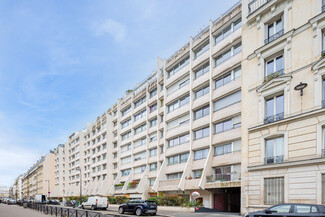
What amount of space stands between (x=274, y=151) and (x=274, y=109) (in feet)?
9.96

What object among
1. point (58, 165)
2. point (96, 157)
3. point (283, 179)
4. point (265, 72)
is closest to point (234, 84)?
point (265, 72)

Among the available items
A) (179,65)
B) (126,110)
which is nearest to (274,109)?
(179,65)

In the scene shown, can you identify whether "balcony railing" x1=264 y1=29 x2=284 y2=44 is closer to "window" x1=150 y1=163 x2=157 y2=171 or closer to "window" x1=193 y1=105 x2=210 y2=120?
"window" x1=193 y1=105 x2=210 y2=120

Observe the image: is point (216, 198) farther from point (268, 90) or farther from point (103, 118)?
point (103, 118)

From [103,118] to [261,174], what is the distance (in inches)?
1929

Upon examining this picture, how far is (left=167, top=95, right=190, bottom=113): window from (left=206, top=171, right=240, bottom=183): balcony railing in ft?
35.3

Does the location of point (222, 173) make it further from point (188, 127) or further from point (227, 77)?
point (227, 77)

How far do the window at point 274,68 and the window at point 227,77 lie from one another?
6.21 m

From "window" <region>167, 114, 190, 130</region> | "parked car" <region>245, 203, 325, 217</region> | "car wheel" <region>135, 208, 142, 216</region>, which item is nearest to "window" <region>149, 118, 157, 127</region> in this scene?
"window" <region>167, 114, 190, 130</region>

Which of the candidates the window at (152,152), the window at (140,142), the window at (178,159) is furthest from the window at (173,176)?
the window at (140,142)

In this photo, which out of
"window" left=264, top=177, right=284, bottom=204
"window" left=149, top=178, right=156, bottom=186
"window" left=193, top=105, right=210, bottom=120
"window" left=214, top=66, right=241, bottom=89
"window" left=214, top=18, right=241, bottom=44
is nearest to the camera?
"window" left=264, top=177, right=284, bottom=204

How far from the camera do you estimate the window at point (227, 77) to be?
28.3 metres

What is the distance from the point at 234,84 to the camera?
2808 cm

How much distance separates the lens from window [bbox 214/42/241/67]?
2878 cm
